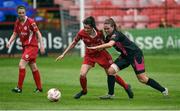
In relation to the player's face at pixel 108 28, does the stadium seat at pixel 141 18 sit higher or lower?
lower

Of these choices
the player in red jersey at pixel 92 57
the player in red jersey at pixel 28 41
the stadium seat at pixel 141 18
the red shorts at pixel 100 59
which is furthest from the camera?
the stadium seat at pixel 141 18

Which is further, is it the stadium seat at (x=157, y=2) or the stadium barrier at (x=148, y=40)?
the stadium seat at (x=157, y=2)

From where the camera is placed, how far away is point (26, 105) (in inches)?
587

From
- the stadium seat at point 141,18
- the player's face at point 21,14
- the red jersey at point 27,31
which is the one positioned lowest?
the stadium seat at point 141,18

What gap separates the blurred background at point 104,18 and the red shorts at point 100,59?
1446 cm

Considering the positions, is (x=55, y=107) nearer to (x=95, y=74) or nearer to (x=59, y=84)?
(x=59, y=84)

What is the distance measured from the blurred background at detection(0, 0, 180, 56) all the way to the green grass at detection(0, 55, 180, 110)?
6.19ft

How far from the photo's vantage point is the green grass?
14925 mm

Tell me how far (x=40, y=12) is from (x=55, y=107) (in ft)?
68.6

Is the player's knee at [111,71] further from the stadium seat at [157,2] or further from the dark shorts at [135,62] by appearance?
the stadium seat at [157,2]

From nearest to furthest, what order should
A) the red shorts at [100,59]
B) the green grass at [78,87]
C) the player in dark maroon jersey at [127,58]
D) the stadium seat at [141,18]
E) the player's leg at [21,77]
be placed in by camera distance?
1. the green grass at [78,87]
2. the player in dark maroon jersey at [127,58]
3. the red shorts at [100,59]
4. the player's leg at [21,77]
5. the stadium seat at [141,18]

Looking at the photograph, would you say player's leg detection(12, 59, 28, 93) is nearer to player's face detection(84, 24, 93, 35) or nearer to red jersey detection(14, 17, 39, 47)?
red jersey detection(14, 17, 39, 47)

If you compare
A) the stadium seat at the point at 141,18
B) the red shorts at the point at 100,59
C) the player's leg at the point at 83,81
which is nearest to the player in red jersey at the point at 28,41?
the red shorts at the point at 100,59

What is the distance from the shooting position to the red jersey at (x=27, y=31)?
18.0 meters
